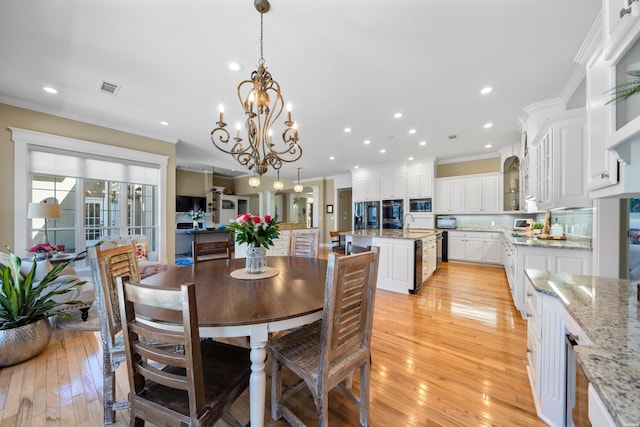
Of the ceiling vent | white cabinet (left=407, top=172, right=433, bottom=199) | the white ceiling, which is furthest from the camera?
white cabinet (left=407, top=172, right=433, bottom=199)

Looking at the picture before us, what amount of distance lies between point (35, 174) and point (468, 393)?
5639mm

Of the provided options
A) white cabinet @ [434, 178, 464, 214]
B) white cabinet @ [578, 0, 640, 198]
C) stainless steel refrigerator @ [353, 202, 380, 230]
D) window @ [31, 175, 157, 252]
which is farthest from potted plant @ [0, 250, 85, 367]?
white cabinet @ [434, 178, 464, 214]

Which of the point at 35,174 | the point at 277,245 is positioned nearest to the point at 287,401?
the point at 277,245

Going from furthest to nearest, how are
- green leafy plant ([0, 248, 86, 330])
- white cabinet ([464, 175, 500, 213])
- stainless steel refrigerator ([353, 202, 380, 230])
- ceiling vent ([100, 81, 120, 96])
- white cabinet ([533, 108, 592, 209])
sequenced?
stainless steel refrigerator ([353, 202, 380, 230])
white cabinet ([464, 175, 500, 213])
ceiling vent ([100, 81, 120, 96])
white cabinet ([533, 108, 592, 209])
green leafy plant ([0, 248, 86, 330])

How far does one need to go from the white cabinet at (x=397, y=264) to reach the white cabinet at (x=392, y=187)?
3.30m

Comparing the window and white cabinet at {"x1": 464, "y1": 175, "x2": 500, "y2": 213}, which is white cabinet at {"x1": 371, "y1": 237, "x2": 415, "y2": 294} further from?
the window

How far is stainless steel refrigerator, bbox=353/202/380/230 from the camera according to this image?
7.11 meters

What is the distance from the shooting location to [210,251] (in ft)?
8.14

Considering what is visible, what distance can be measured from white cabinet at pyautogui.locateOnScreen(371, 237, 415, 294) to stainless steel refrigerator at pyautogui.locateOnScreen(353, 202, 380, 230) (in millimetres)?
3327

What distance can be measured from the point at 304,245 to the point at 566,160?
2808 millimetres

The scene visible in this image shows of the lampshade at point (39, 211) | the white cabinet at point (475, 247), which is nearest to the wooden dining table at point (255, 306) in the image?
the lampshade at point (39, 211)

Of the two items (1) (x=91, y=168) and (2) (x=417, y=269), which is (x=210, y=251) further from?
(1) (x=91, y=168)

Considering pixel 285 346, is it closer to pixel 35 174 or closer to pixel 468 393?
pixel 468 393

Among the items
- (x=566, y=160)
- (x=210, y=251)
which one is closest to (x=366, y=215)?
(x=566, y=160)
